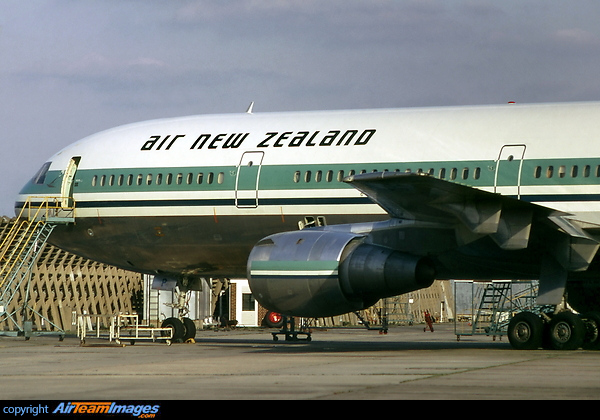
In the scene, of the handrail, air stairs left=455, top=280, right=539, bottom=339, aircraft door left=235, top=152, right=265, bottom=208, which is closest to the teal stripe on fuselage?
aircraft door left=235, top=152, right=265, bottom=208

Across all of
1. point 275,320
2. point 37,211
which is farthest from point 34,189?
point 275,320

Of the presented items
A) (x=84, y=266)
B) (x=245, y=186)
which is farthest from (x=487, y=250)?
(x=84, y=266)

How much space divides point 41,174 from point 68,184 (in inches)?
51.9

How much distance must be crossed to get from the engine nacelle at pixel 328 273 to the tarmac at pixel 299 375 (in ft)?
3.61

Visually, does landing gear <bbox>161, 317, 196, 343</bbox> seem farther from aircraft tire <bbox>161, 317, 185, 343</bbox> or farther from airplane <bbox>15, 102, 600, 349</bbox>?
airplane <bbox>15, 102, 600, 349</bbox>

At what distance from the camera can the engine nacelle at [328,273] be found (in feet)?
65.6

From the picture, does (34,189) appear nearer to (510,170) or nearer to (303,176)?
(303,176)

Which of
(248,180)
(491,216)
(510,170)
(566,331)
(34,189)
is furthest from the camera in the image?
(34,189)

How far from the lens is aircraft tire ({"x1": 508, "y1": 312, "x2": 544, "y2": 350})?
2047 centimetres

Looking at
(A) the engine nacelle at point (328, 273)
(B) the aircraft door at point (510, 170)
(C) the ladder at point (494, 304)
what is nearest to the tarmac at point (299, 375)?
(A) the engine nacelle at point (328, 273)
